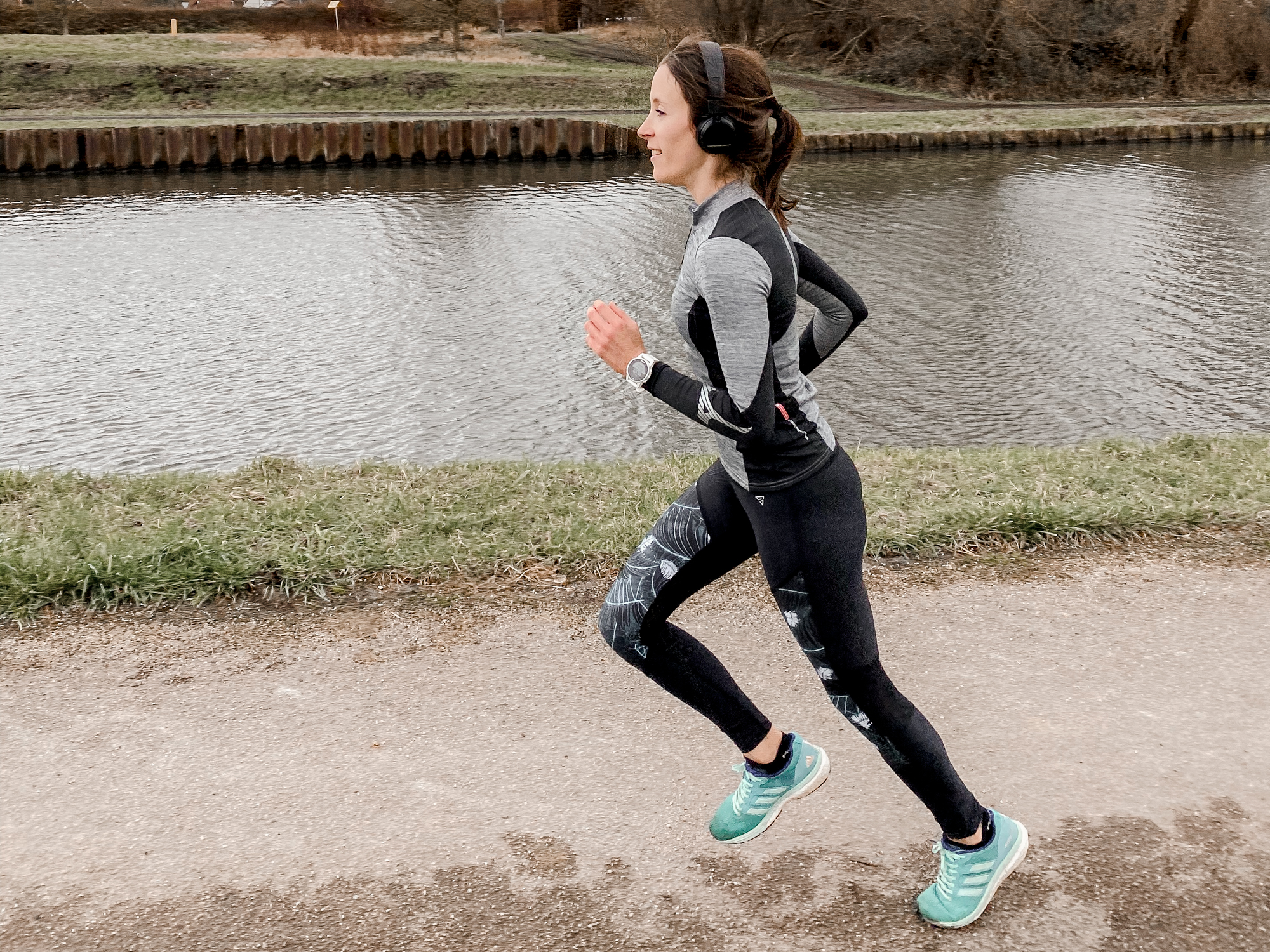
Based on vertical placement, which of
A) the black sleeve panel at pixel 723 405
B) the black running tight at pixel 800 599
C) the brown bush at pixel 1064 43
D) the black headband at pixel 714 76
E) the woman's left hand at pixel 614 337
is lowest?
the black running tight at pixel 800 599

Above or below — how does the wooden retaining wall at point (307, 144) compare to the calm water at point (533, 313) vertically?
above

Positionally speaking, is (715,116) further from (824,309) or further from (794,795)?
(794,795)

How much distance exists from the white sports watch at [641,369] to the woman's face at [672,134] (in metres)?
0.41

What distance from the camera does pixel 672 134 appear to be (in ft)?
9.30

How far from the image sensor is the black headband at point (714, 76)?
2.76 metres

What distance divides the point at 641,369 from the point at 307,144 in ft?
87.0

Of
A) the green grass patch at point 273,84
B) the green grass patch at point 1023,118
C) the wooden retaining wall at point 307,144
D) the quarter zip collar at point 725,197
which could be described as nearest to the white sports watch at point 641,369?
the quarter zip collar at point 725,197

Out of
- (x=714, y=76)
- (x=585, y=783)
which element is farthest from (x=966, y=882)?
(x=714, y=76)

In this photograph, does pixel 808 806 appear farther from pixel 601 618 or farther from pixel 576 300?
pixel 576 300

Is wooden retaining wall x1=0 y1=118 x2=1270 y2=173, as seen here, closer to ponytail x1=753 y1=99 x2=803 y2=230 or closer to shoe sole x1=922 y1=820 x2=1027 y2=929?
ponytail x1=753 y1=99 x2=803 y2=230

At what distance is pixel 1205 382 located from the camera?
11.7m

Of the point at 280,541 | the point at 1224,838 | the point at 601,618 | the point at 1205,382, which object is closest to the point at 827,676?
the point at 601,618

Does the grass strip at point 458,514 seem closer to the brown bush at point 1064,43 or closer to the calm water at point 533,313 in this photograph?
the calm water at point 533,313

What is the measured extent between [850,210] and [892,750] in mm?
18838
